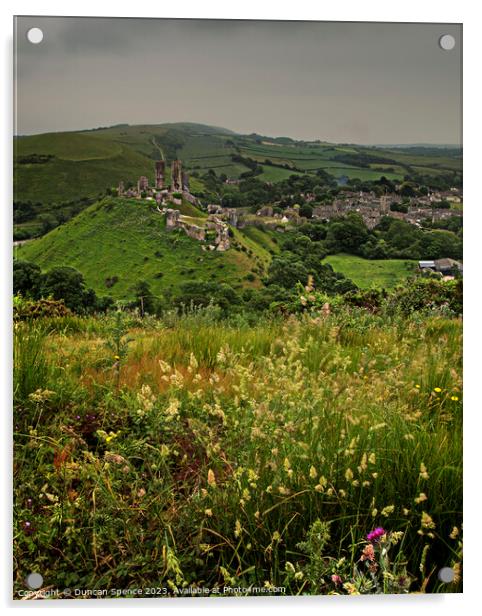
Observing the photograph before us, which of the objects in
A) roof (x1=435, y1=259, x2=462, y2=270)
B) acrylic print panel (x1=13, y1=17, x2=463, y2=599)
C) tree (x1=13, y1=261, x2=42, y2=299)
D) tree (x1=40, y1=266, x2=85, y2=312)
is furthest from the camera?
roof (x1=435, y1=259, x2=462, y2=270)

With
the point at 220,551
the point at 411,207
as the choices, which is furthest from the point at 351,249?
the point at 220,551

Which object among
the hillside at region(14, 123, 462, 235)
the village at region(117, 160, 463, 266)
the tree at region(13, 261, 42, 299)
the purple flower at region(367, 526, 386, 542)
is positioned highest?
the hillside at region(14, 123, 462, 235)

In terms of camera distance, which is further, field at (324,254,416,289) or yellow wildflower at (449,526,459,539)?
field at (324,254,416,289)

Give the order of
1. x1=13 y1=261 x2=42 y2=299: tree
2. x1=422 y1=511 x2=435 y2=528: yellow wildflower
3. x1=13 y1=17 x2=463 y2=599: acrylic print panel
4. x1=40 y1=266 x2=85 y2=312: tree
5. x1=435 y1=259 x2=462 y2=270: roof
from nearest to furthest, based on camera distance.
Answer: x1=422 y1=511 x2=435 y2=528: yellow wildflower
x1=13 y1=17 x2=463 y2=599: acrylic print panel
x1=13 y1=261 x2=42 y2=299: tree
x1=40 y1=266 x2=85 y2=312: tree
x1=435 y1=259 x2=462 y2=270: roof

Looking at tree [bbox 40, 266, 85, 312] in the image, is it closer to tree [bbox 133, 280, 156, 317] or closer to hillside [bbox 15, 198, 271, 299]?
hillside [bbox 15, 198, 271, 299]

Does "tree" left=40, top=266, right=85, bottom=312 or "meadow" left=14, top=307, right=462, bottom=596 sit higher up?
"tree" left=40, top=266, right=85, bottom=312

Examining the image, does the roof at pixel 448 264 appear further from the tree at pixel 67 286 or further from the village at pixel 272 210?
the tree at pixel 67 286

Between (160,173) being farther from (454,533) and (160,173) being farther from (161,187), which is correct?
(454,533)

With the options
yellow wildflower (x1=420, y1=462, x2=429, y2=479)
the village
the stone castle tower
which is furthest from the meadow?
the stone castle tower
